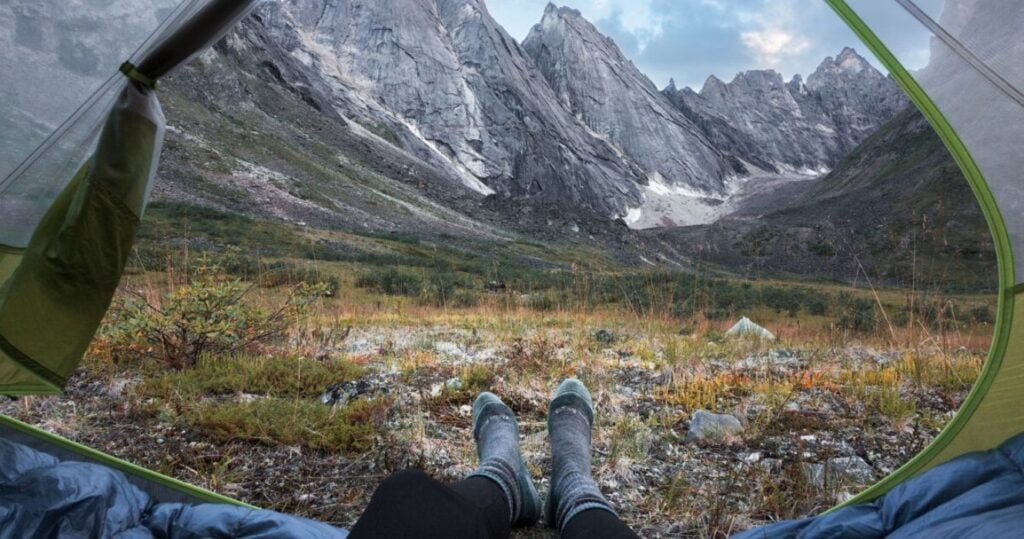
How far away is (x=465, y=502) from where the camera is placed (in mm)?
1322

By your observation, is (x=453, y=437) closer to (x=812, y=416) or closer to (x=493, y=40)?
(x=812, y=416)

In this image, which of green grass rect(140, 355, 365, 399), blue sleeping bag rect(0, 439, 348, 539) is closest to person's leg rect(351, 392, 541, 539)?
blue sleeping bag rect(0, 439, 348, 539)

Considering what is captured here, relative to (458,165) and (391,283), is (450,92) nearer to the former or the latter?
(458,165)

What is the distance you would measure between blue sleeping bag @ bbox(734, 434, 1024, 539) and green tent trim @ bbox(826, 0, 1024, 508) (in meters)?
0.21

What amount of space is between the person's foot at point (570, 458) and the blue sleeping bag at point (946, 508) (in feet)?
1.46

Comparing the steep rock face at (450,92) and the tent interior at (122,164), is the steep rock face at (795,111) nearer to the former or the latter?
the steep rock face at (450,92)

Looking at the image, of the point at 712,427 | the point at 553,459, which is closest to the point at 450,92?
the point at 712,427

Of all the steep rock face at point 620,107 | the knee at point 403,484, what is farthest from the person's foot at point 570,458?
the steep rock face at point 620,107

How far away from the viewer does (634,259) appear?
4688 centimetres

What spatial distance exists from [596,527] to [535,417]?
1.43m

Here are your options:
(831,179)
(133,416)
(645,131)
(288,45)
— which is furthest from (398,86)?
(133,416)

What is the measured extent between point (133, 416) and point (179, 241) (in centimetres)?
1789

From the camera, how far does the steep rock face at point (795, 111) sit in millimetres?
120875

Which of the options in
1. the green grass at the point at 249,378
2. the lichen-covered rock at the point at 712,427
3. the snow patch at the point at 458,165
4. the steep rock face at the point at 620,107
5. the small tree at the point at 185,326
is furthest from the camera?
the steep rock face at the point at 620,107
